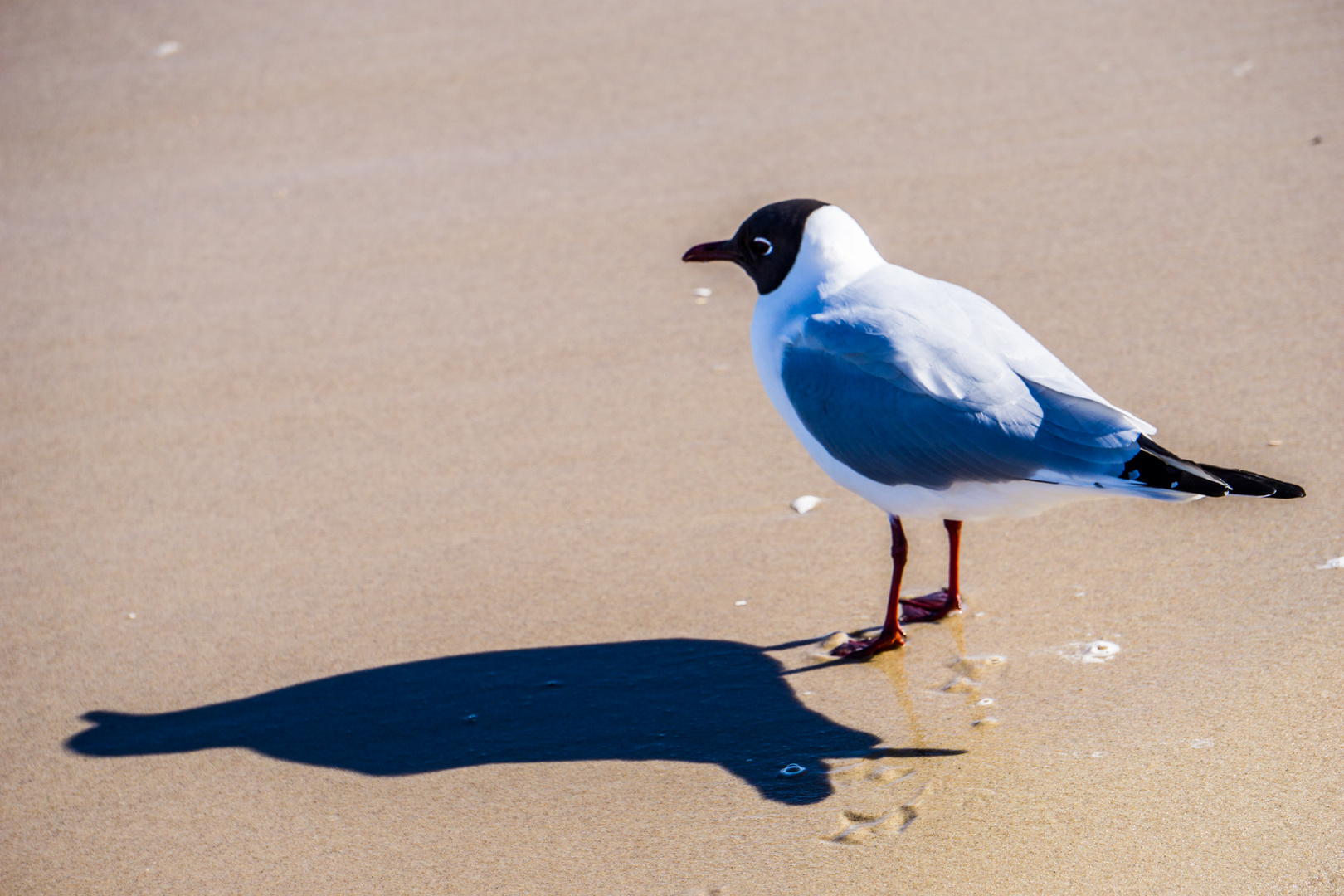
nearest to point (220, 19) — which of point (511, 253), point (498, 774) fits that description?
point (511, 253)

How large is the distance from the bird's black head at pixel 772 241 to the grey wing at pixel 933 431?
11.2 inches

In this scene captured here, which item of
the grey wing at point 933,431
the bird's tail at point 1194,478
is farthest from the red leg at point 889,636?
the bird's tail at point 1194,478

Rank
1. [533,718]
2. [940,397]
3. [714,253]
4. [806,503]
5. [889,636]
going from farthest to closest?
[806,503]
[714,253]
[889,636]
[533,718]
[940,397]

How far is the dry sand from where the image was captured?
2.82 m

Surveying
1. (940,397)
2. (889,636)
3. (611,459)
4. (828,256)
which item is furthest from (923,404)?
(611,459)

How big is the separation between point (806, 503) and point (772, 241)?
2.92 ft

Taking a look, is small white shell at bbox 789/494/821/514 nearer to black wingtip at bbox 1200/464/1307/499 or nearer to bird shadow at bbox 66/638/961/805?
bird shadow at bbox 66/638/961/805

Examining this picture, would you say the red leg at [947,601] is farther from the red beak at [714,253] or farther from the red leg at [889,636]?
the red beak at [714,253]

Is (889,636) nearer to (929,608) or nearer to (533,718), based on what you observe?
(929,608)

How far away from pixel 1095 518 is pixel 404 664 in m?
2.02

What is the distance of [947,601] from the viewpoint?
344 centimetres

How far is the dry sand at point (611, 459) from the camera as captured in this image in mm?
2820

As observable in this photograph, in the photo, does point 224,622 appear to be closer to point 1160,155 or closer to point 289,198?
point 289,198

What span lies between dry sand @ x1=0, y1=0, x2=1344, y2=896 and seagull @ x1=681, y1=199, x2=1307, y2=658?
1.45 ft
